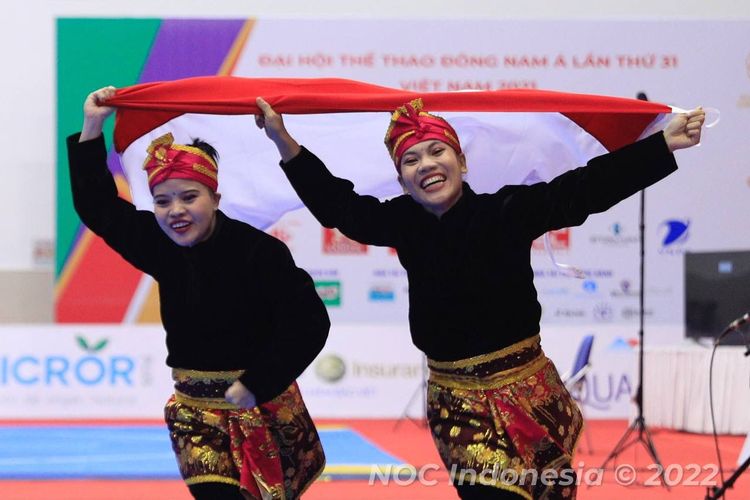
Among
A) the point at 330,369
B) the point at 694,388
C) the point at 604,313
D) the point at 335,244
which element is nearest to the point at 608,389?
the point at 604,313

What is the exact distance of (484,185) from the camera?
4.05m

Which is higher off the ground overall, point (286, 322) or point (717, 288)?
point (286, 322)

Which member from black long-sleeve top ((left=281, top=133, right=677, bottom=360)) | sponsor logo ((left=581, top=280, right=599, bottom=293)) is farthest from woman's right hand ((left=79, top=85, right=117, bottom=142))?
sponsor logo ((left=581, top=280, right=599, bottom=293))

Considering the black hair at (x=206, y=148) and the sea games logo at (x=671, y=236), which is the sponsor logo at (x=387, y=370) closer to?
the sea games logo at (x=671, y=236)

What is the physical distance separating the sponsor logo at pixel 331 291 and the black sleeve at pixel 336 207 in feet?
21.8

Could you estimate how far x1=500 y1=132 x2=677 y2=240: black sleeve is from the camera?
3.50 m

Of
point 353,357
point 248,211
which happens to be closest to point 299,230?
point 353,357

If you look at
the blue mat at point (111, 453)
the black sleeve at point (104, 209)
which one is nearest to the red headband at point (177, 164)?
the black sleeve at point (104, 209)

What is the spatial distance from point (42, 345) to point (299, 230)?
2472 millimetres

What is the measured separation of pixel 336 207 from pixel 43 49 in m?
8.38

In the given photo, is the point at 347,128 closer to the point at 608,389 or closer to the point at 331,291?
the point at 331,291

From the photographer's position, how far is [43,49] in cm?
1133

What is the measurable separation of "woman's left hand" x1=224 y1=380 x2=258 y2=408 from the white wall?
8131 millimetres

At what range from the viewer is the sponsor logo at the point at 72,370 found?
388 inches
